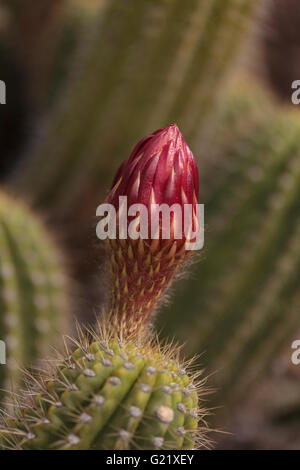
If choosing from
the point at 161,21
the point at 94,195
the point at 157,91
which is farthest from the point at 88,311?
→ the point at 161,21

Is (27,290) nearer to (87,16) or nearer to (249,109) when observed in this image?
(249,109)

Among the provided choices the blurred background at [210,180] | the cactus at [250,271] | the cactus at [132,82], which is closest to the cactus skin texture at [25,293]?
the blurred background at [210,180]

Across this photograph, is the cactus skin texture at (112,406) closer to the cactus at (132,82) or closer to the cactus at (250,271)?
the cactus at (250,271)

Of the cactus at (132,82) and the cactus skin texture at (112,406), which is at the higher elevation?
the cactus at (132,82)

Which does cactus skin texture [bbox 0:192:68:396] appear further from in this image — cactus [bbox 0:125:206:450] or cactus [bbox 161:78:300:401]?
cactus [bbox 0:125:206:450]

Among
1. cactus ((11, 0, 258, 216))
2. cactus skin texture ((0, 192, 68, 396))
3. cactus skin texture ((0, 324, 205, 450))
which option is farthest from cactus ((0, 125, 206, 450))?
cactus ((11, 0, 258, 216))

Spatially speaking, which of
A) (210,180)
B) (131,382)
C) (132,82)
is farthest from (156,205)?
(210,180)
